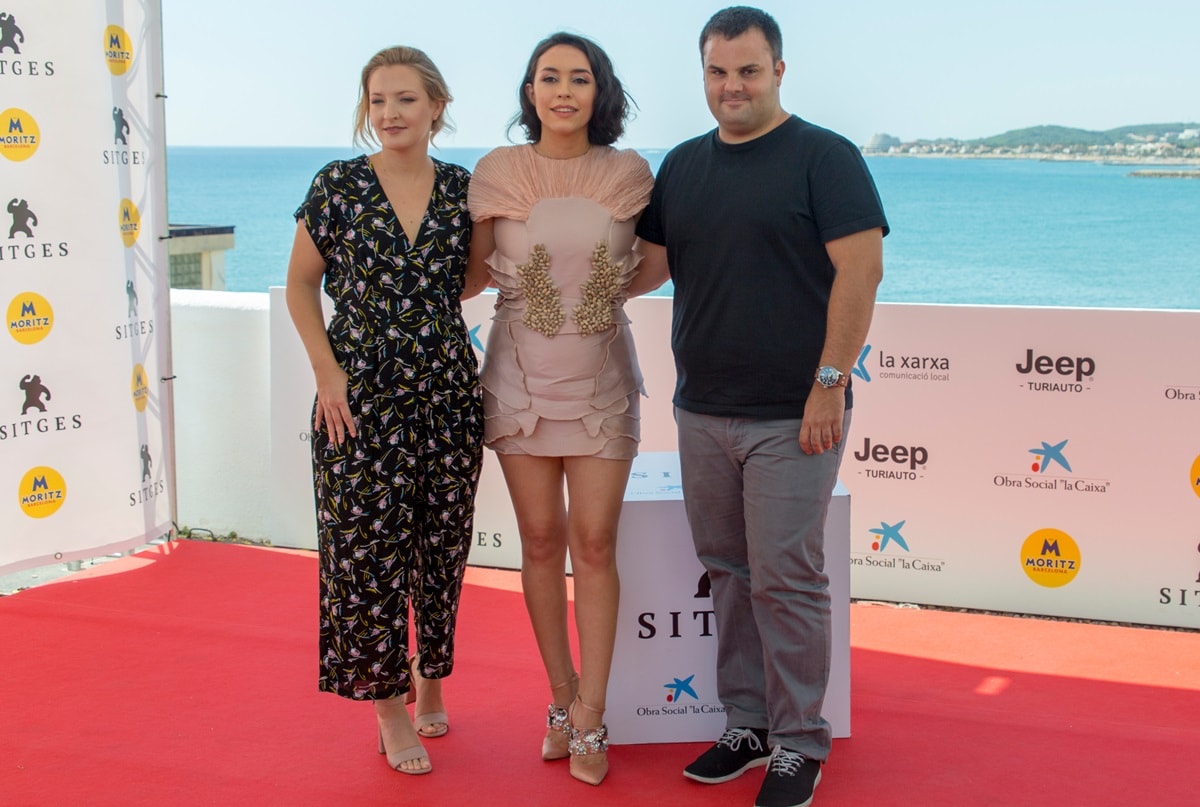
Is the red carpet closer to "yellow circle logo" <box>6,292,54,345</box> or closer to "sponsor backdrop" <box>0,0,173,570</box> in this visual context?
"sponsor backdrop" <box>0,0,173,570</box>

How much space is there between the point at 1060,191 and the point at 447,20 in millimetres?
24932

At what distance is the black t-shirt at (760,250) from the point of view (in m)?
2.39

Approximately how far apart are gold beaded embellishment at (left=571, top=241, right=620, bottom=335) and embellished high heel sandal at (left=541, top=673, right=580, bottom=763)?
0.88 metres

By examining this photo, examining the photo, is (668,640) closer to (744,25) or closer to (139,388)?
(744,25)

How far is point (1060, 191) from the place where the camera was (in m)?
43.5

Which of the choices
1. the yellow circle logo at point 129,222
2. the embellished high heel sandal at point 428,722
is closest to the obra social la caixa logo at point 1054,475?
the embellished high heel sandal at point 428,722

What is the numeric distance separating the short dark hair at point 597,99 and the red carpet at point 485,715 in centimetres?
150

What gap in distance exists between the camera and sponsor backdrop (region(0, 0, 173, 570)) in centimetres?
395

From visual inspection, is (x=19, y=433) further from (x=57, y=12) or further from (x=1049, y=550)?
(x=1049, y=550)

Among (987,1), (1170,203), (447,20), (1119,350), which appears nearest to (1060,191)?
(1170,203)

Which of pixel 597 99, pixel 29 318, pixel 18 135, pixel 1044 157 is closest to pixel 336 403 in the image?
pixel 597 99

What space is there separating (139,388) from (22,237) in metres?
0.71

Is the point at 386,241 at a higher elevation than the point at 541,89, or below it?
below

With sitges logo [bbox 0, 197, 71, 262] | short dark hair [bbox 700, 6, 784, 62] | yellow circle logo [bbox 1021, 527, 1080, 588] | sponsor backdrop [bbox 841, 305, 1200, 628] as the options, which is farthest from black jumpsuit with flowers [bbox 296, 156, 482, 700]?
yellow circle logo [bbox 1021, 527, 1080, 588]
